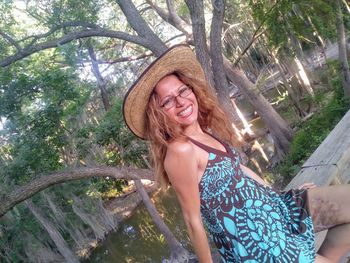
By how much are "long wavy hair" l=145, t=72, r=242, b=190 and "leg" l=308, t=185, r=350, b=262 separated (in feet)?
1.90

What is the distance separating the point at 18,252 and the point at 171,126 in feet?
49.9

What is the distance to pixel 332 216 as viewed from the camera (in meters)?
1.80

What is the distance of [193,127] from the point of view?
74.0 inches

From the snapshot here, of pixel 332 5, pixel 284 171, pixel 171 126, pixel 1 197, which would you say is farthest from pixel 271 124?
pixel 171 126

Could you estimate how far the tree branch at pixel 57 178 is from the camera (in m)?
5.31

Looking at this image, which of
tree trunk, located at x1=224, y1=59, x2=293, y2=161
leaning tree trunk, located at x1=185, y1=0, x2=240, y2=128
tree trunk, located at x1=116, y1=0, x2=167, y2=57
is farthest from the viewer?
tree trunk, located at x1=224, y1=59, x2=293, y2=161

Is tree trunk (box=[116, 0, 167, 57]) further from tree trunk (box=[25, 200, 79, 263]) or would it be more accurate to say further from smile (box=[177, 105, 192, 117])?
tree trunk (box=[25, 200, 79, 263])

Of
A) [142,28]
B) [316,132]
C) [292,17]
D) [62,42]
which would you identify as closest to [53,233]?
[62,42]

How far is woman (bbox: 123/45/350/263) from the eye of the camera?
1.64 meters

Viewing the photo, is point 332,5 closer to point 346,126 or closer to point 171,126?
point 346,126

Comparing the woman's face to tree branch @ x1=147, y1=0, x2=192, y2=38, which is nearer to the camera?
the woman's face

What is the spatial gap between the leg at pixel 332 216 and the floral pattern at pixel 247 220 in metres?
0.08

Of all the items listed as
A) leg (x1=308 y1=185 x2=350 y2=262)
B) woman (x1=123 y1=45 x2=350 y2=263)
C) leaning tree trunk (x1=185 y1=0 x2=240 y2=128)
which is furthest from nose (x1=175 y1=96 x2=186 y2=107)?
leaning tree trunk (x1=185 y1=0 x2=240 y2=128)

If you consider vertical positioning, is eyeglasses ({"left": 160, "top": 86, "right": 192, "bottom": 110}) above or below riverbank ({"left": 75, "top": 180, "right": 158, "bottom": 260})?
above
